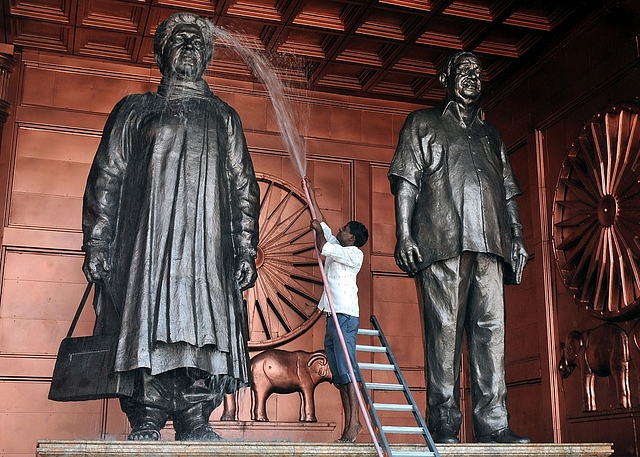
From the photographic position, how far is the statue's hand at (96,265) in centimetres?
421

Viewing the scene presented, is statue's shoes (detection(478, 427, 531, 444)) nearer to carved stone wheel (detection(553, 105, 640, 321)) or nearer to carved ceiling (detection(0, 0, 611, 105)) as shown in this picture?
carved stone wheel (detection(553, 105, 640, 321))

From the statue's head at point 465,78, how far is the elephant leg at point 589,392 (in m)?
3.05

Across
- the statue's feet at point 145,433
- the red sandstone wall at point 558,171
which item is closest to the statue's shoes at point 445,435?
the statue's feet at point 145,433

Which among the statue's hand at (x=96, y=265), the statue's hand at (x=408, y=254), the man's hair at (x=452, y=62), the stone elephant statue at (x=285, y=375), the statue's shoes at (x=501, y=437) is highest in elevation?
the man's hair at (x=452, y=62)

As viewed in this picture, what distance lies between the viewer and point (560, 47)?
27.0 ft

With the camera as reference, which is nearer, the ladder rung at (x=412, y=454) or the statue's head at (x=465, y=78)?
the ladder rung at (x=412, y=454)

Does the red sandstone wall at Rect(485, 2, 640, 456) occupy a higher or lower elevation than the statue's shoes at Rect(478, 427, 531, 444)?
higher

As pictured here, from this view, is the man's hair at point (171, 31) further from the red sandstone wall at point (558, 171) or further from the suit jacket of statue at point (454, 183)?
the red sandstone wall at point (558, 171)

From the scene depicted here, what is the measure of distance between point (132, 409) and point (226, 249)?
2.98 ft

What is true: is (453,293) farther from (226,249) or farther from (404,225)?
(226,249)

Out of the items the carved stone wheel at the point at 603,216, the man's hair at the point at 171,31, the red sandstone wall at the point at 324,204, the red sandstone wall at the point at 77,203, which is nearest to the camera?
the man's hair at the point at 171,31

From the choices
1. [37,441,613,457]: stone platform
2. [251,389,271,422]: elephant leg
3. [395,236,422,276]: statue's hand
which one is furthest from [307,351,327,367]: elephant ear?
[37,441,613,457]: stone platform

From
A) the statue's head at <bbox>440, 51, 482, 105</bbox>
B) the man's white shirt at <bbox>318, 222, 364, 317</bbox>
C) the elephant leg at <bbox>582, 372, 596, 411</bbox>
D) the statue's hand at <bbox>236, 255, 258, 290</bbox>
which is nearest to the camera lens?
the statue's hand at <bbox>236, 255, 258, 290</bbox>

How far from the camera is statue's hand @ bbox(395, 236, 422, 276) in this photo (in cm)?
480
